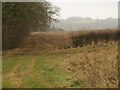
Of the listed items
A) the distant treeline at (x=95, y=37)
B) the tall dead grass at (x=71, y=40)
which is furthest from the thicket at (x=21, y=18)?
the distant treeline at (x=95, y=37)

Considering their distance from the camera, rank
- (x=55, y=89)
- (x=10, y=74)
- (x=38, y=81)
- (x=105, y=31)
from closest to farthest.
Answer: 1. (x=55, y=89)
2. (x=38, y=81)
3. (x=10, y=74)
4. (x=105, y=31)

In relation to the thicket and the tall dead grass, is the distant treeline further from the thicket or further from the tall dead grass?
the thicket

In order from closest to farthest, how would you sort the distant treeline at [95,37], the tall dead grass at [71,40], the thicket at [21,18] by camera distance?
the thicket at [21,18], the tall dead grass at [71,40], the distant treeline at [95,37]

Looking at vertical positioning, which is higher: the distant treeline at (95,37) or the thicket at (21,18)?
the thicket at (21,18)

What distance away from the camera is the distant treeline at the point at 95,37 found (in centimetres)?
3303

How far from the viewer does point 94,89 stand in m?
10.0

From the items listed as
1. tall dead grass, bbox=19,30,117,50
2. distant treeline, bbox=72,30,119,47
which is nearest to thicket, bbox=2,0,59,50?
tall dead grass, bbox=19,30,117,50

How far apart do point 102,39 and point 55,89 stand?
23.5 metres

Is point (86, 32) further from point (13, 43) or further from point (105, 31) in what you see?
point (13, 43)

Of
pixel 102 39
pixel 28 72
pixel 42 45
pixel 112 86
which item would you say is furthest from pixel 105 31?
pixel 112 86

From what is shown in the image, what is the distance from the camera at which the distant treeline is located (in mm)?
33031

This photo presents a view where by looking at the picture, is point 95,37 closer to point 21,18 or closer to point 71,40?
point 71,40

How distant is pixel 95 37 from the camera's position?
114ft

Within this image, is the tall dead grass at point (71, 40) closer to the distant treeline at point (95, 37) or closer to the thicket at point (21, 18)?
the distant treeline at point (95, 37)
